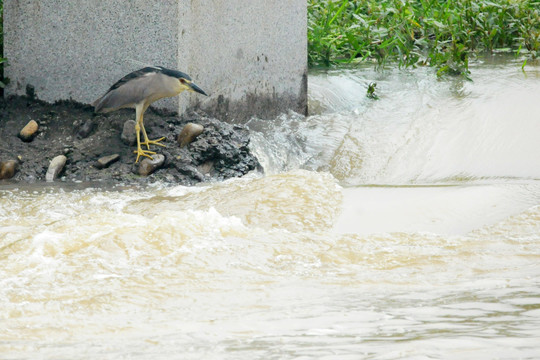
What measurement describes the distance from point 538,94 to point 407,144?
4.63 feet

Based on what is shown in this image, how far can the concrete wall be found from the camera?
5.84m

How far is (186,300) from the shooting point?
3.10 metres

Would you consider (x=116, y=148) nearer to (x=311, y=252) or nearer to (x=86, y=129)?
(x=86, y=129)

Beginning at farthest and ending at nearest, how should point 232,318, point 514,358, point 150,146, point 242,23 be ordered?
point 242,23 → point 150,146 → point 232,318 → point 514,358

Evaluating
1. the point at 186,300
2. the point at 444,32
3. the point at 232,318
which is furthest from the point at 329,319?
the point at 444,32

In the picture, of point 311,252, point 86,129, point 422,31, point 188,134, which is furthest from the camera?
point 422,31

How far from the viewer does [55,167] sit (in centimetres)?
573

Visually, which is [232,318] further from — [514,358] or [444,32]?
[444,32]

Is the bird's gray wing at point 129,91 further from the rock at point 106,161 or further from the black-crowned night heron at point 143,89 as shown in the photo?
the rock at point 106,161

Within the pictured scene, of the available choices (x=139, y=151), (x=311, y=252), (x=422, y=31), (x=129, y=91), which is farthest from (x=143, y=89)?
(x=422, y=31)

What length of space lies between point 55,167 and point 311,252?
2.67 metres

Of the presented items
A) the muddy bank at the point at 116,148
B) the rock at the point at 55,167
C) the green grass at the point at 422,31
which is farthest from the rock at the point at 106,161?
the green grass at the point at 422,31

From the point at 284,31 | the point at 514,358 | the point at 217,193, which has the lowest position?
the point at 217,193

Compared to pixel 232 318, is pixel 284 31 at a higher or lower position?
higher
